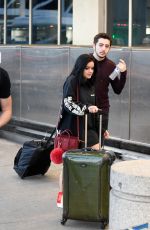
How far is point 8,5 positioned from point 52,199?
302 inches

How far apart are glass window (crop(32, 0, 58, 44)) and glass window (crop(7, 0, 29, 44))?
1.00 feet

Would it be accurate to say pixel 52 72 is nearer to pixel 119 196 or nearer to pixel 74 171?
pixel 74 171

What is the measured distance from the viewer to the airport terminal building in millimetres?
8906

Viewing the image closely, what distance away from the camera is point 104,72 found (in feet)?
22.0

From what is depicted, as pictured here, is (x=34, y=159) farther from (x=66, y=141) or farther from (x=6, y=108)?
(x=6, y=108)

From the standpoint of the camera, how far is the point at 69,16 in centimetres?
1164

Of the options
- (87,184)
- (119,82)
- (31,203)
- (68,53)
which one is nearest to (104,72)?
(119,82)

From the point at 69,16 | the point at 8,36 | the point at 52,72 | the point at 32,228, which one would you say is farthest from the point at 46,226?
the point at 8,36

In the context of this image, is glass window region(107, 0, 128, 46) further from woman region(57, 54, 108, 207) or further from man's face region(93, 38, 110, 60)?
woman region(57, 54, 108, 207)

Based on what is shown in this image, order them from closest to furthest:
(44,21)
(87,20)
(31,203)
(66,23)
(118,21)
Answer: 1. (31,203)
2. (118,21)
3. (87,20)
4. (66,23)
5. (44,21)

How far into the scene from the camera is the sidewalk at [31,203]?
6082 mm

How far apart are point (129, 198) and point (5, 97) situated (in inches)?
63.6

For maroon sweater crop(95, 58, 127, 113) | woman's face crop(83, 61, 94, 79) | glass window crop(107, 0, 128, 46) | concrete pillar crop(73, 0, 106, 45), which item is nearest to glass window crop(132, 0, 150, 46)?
glass window crop(107, 0, 128, 46)

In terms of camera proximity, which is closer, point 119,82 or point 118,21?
point 119,82
